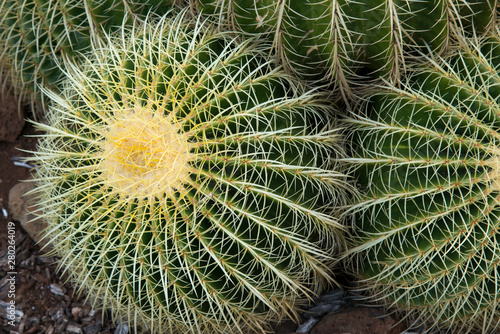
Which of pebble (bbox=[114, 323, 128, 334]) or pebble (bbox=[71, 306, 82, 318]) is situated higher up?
pebble (bbox=[71, 306, 82, 318])

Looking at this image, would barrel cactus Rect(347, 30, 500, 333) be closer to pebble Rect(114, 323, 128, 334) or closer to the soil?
the soil

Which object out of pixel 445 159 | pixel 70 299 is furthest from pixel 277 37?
pixel 70 299

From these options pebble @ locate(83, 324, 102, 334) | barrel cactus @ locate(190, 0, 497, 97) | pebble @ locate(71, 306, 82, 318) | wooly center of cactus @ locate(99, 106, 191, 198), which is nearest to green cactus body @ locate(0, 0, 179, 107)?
barrel cactus @ locate(190, 0, 497, 97)

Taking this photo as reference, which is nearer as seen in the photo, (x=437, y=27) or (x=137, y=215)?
(x=137, y=215)

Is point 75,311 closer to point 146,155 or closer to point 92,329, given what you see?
point 92,329

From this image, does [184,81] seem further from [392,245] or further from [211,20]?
[392,245]
